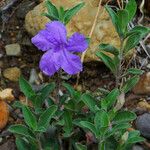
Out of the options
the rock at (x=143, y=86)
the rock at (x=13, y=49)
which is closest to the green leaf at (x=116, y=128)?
the rock at (x=143, y=86)

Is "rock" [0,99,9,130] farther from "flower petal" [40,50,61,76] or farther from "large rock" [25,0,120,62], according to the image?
"flower petal" [40,50,61,76]

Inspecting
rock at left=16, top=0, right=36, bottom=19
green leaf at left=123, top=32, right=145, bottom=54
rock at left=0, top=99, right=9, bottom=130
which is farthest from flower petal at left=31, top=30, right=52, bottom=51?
rock at left=16, top=0, right=36, bottom=19

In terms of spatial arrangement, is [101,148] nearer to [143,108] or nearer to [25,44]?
[143,108]

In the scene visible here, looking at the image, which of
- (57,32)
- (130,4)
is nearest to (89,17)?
(130,4)

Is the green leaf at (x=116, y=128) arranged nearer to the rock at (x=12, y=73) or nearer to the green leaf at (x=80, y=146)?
the green leaf at (x=80, y=146)

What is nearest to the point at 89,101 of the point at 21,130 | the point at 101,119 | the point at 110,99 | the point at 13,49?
the point at 110,99

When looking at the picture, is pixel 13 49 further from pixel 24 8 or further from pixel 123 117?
pixel 123 117
